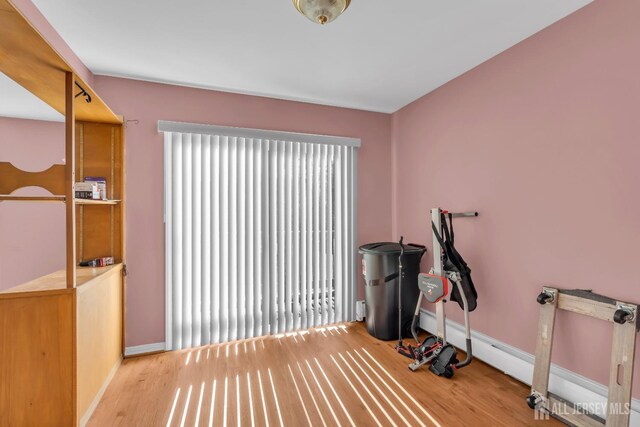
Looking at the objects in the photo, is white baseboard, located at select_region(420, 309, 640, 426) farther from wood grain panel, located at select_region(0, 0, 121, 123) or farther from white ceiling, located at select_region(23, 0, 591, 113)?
wood grain panel, located at select_region(0, 0, 121, 123)

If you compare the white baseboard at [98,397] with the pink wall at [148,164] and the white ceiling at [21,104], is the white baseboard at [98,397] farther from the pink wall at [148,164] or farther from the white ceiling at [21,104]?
the white ceiling at [21,104]

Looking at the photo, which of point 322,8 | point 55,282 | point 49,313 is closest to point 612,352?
point 322,8

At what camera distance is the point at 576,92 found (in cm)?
192

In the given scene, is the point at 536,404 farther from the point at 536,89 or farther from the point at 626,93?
the point at 536,89

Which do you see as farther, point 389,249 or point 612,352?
point 389,249

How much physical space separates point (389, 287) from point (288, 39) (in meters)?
2.45

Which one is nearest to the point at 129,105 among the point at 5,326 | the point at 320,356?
the point at 5,326

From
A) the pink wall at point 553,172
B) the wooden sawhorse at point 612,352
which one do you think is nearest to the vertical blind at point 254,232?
the pink wall at point 553,172

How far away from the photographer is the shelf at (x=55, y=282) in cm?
162

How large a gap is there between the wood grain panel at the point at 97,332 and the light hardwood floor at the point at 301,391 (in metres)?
0.17

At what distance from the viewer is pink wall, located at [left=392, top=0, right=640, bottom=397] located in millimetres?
1717

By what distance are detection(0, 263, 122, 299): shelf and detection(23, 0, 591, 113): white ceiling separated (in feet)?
5.58

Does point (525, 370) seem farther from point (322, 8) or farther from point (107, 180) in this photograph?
point (107, 180)

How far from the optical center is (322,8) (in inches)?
59.7
